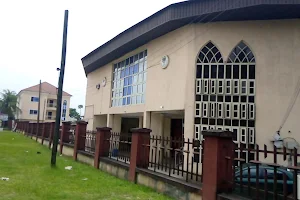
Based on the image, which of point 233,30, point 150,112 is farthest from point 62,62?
point 233,30

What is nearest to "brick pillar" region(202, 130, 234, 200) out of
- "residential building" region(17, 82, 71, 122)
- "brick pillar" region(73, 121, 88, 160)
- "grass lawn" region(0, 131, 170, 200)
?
"grass lawn" region(0, 131, 170, 200)

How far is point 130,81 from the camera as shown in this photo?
16938 mm

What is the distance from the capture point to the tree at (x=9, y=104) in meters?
57.5

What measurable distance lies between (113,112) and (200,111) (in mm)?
8043

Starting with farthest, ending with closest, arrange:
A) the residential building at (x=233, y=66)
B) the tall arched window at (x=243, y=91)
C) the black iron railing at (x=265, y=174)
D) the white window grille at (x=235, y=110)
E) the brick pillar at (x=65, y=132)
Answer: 1. the brick pillar at (x=65, y=132)
2. the white window grille at (x=235, y=110)
3. the tall arched window at (x=243, y=91)
4. the residential building at (x=233, y=66)
5. the black iron railing at (x=265, y=174)

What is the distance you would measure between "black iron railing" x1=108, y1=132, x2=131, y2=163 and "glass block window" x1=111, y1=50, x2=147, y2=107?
4.60 meters

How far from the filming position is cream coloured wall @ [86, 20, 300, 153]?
418 inches

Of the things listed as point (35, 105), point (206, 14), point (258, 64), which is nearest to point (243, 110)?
point (258, 64)

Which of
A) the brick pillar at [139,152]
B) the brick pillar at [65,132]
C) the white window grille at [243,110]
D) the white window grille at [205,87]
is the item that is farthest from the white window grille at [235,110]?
the brick pillar at [65,132]

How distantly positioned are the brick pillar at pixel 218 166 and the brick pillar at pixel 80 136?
360 inches

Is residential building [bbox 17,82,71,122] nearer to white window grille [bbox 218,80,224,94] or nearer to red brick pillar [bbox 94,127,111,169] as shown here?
red brick pillar [bbox 94,127,111,169]

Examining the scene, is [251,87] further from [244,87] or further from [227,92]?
[227,92]

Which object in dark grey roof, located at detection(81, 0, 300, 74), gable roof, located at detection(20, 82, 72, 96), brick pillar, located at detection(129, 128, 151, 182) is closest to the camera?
brick pillar, located at detection(129, 128, 151, 182)

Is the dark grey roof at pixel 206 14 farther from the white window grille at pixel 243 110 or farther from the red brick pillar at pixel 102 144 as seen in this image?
the red brick pillar at pixel 102 144
